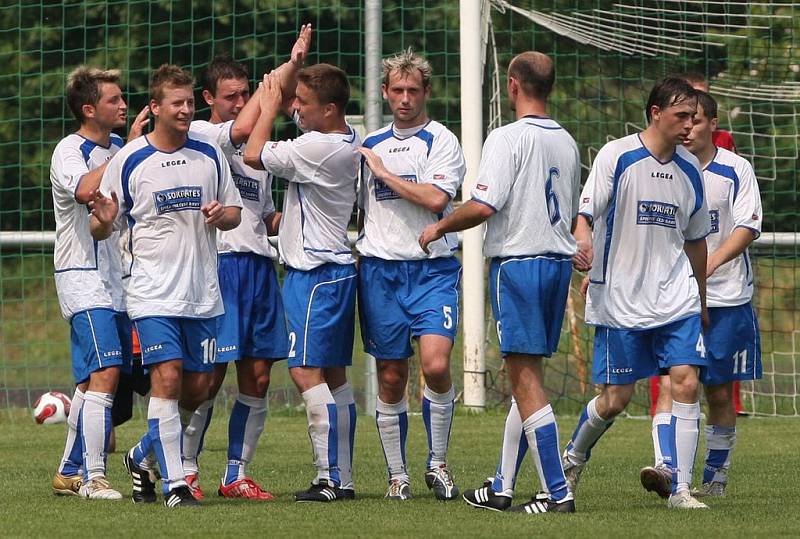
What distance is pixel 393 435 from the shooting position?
8258 mm

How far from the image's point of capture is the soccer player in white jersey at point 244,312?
838 cm

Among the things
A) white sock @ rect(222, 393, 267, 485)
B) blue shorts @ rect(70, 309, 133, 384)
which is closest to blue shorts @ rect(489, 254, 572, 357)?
white sock @ rect(222, 393, 267, 485)

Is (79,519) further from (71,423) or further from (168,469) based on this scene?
(71,423)

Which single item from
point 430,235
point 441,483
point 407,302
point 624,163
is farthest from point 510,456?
point 624,163

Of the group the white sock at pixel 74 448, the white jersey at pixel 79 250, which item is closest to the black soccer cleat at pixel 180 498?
the white sock at pixel 74 448

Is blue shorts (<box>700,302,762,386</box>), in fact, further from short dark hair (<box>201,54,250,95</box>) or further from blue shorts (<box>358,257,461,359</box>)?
short dark hair (<box>201,54,250,95</box>)

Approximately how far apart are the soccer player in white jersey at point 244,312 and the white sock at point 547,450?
1758mm

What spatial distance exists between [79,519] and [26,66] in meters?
11.1

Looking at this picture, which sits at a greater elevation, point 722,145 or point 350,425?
point 722,145

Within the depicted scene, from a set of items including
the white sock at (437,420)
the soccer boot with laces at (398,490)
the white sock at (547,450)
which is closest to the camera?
the white sock at (547,450)

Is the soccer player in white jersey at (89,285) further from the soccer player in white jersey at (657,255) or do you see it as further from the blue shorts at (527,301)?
the soccer player in white jersey at (657,255)

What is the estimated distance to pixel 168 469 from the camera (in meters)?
7.64

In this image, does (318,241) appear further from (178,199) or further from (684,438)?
(684,438)

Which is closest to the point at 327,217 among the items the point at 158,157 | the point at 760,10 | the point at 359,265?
the point at 359,265
